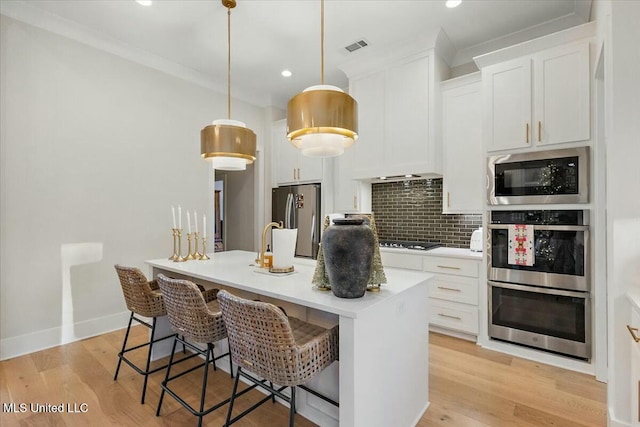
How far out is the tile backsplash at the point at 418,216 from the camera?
3510 millimetres

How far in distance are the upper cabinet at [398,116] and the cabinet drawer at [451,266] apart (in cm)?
93

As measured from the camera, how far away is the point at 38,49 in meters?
2.83

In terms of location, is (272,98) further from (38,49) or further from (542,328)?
(542,328)

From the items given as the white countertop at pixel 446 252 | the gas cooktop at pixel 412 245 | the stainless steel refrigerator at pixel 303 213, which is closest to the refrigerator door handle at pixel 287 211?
the stainless steel refrigerator at pixel 303 213

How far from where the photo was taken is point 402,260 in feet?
10.9

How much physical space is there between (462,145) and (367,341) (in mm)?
2547

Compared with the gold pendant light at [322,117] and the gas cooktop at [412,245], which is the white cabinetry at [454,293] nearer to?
the gas cooktop at [412,245]

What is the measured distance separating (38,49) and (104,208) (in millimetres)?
1534

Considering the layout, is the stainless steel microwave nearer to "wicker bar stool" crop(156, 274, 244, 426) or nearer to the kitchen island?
the kitchen island

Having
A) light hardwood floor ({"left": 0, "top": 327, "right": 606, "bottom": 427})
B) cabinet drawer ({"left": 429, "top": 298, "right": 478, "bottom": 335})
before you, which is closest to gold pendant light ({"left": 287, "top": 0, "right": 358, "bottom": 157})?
light hardwood floor ({"left": 0, "top": 327, "right": 606, "bottom": 427})

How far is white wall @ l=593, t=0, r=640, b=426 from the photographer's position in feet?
5.18

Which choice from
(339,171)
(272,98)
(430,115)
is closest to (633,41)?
(430,115)

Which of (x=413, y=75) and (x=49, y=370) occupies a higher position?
(x=413, y=75)

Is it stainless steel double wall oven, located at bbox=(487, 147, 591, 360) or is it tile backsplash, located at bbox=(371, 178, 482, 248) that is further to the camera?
tile backsplash, located at bbox=(371, 178, 482, 248)
